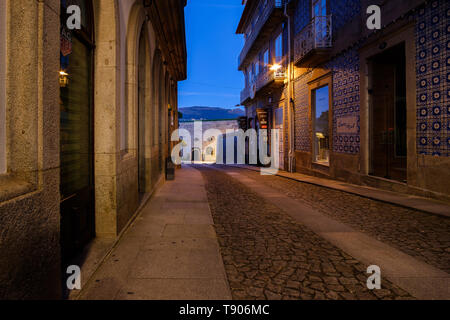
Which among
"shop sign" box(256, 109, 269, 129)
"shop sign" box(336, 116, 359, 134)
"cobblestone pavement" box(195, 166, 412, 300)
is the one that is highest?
"shop sign" box(256, 109, 269, 129)

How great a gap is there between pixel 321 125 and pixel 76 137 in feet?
→ 36.9

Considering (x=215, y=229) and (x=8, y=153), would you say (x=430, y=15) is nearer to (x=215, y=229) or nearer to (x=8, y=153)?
(x=215, y=229)

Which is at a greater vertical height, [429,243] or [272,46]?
[272,46]

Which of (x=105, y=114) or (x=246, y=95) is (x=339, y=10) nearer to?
(x=105, y=114)

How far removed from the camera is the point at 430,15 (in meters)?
6.72

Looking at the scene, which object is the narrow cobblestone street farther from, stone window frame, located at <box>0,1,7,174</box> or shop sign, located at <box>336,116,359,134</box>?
shop sign, located at <box>336,116,359,134</box>

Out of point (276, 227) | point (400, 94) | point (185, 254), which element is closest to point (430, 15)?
point (400, 94)

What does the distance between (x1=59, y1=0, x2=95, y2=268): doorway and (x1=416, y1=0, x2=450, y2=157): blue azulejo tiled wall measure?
7.27 metres

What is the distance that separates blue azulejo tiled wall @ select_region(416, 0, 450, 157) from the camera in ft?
20.8

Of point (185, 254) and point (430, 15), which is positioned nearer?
point (185, 254)

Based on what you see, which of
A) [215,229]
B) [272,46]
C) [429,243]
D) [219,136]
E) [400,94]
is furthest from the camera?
[219,136]

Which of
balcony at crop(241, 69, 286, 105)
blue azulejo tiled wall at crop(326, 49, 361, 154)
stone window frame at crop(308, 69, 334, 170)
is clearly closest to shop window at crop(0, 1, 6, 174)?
blue azulejo tiled wall at crop(326, 49, 361, 154)

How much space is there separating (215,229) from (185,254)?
117cm

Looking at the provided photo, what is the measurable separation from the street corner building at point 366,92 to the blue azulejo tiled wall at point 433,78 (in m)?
0.02
